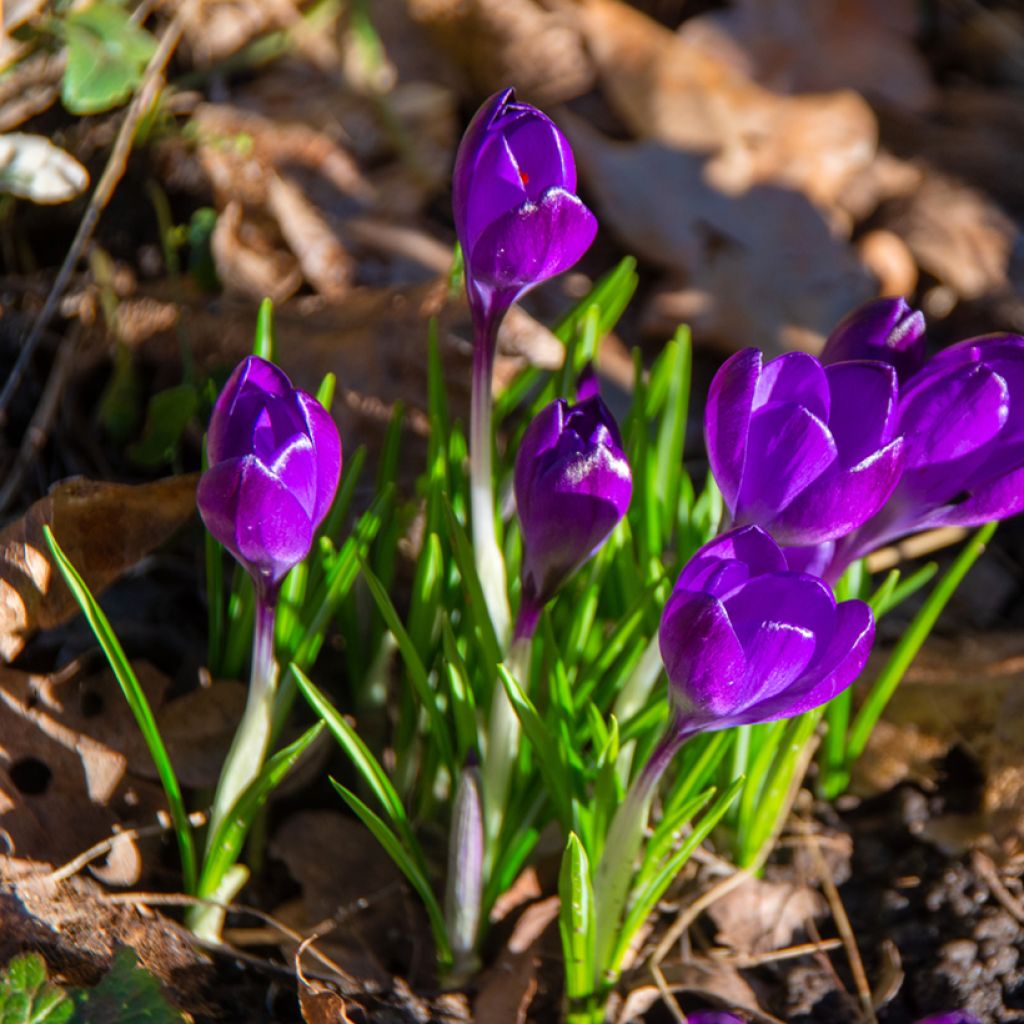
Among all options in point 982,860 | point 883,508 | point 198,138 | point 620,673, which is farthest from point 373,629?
point 198,138

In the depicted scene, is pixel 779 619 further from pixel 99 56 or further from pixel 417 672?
pixel 99 56

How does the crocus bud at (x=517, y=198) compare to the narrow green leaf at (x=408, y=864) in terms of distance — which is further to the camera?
the narrow green leaf at (x=408, y=864)

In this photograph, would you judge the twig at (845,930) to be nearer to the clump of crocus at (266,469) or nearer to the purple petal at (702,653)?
the purple petal at (702,653)

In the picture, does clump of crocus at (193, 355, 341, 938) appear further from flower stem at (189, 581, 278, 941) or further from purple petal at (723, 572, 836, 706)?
purple petal at (723, 572, 836, 706)

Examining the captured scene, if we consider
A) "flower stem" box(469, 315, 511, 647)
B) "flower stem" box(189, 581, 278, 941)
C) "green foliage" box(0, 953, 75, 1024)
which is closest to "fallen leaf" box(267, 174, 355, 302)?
"flower stem" box(469, 315, 511, 647)

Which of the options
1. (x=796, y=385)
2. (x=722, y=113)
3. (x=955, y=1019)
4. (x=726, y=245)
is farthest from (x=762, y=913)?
(x=722, y=113)

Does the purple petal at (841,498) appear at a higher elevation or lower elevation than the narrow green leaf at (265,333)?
lower

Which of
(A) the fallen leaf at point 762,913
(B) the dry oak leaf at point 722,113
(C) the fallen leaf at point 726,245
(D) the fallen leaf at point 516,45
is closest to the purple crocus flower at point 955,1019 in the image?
(A) the fallen leaf at point 762,913
